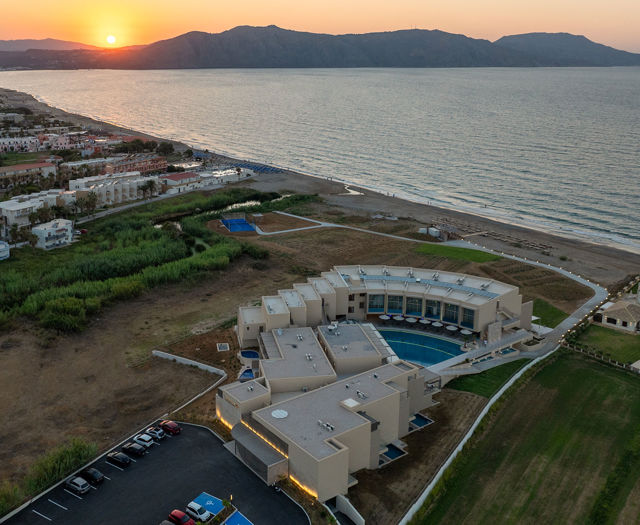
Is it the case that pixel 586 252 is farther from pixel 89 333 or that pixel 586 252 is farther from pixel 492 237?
pixel 89 333

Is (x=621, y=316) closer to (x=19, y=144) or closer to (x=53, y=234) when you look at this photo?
(x=53, y=234)

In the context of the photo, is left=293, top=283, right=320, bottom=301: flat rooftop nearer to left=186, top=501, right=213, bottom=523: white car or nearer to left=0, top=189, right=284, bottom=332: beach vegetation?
left=0, top=189, right=284, bottom=332: beach vegetation

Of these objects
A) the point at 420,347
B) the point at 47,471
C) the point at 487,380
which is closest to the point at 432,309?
the point at 420,347

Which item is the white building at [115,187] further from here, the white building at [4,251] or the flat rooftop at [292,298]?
the flat rooftop at [292,298]

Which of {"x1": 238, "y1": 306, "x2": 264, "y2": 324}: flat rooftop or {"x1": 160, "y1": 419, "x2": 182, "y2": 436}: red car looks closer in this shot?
{"x1": 160, "y1": 419, "x2": 182, "y2": 436}: red car

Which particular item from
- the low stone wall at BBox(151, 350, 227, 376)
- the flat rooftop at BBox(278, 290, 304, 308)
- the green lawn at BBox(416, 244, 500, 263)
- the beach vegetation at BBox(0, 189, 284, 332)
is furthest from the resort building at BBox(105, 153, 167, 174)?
the low stone wall at BBox(151, 350, 227, 376)

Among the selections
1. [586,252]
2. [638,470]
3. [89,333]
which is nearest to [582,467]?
[638,470]
